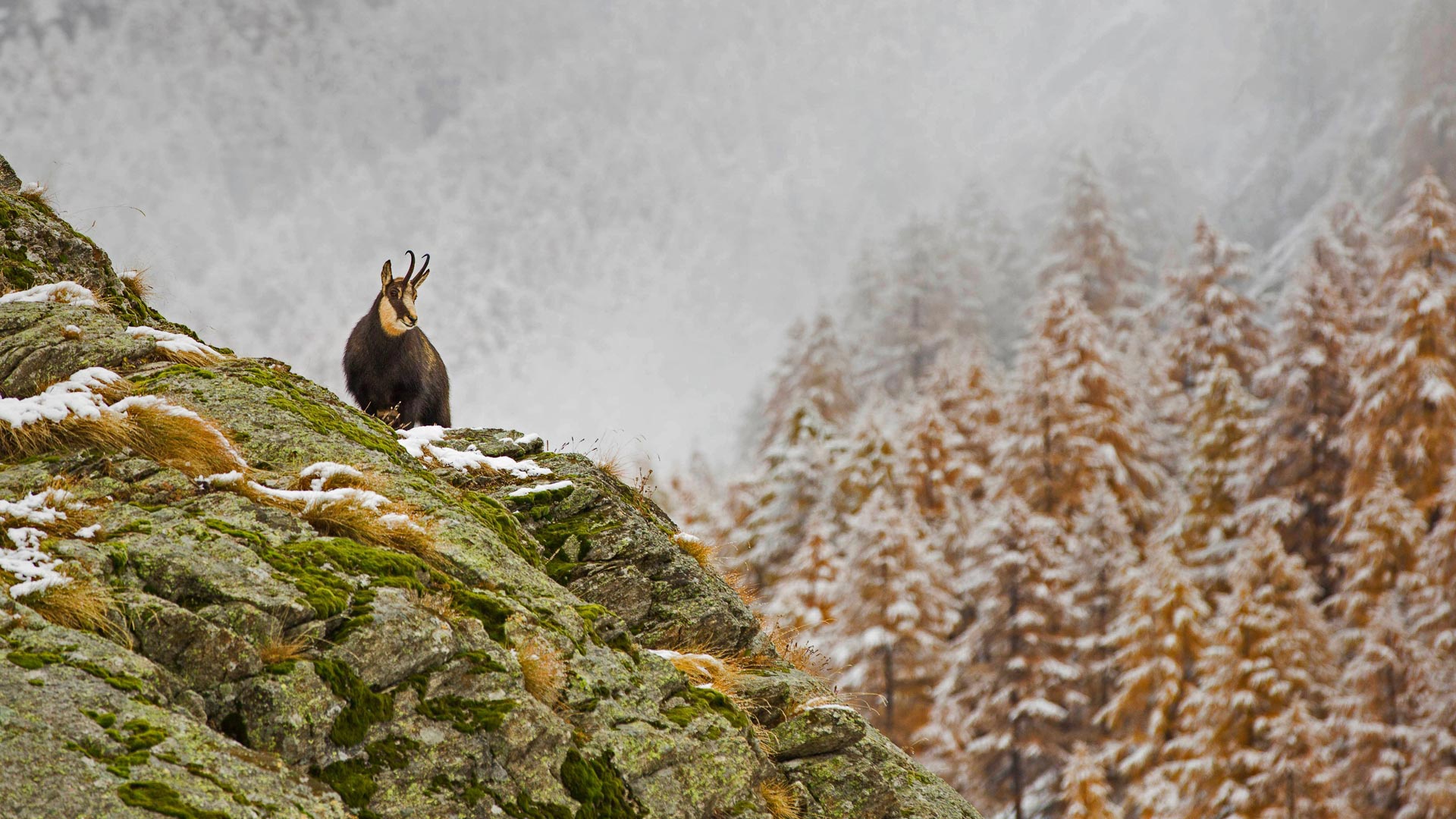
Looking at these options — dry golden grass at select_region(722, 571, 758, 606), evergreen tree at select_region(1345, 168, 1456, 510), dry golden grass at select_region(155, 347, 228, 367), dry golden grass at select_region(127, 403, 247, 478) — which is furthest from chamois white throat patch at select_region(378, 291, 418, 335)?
evergreen tree at select_region(1345, 168, 1456, 510)

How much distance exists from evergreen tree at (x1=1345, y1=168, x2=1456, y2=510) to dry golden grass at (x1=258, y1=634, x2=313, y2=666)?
30.1m

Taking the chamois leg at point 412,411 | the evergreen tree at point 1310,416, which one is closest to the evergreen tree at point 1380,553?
the evergreen tree at point 1310,416

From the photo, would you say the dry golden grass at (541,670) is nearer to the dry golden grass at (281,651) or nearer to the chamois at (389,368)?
the dry golden grass at (281,651)

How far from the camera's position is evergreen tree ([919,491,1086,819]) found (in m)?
26.4

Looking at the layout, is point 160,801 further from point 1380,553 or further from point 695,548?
point 1380,553

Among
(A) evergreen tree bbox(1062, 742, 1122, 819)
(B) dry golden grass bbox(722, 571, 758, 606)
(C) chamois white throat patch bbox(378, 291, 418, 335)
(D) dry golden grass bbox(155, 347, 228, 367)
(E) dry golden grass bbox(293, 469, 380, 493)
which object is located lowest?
(E) dry golden grass bbox(293, 469, 380, 493)

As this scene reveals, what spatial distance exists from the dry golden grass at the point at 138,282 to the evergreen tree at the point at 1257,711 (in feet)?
73.8

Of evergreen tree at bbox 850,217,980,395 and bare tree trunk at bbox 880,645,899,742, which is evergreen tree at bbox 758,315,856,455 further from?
bare tree trunk at bbox 880,645,899,742

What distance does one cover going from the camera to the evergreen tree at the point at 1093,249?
52.9 meters

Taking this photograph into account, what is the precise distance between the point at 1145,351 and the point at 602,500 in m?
43.2

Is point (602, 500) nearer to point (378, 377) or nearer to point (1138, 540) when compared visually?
point (378, 377)

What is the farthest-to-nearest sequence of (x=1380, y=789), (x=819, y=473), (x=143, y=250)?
(x=819, y=473)
(x=1380, y=789)
(x=143, y=250)

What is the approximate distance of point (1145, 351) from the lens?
45.7 metres

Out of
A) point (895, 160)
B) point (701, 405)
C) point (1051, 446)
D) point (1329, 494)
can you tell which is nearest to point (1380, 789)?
point (1329, 494)
